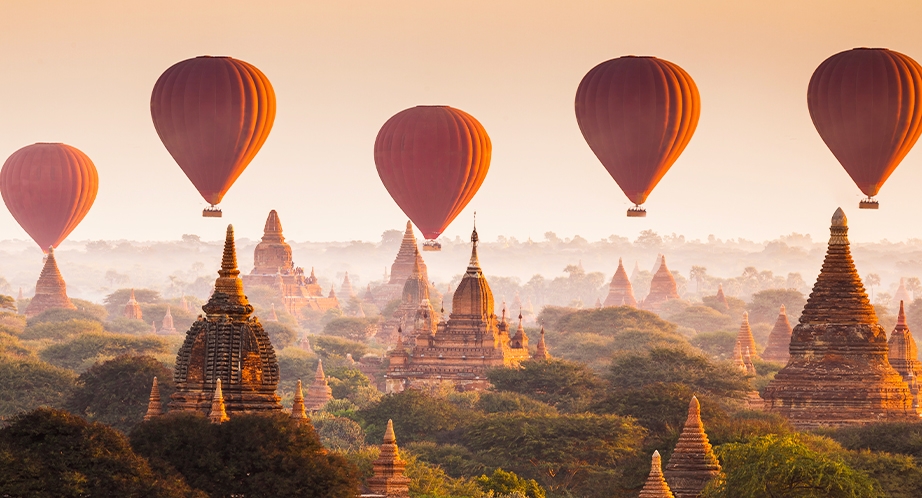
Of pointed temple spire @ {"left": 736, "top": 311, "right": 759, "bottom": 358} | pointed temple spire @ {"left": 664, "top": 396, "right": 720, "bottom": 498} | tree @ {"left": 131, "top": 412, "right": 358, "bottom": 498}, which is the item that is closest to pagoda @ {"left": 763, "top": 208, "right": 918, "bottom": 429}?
pointed temple spire @ {"left": 664, "top": 396, "right": 720, "bottom": 498}

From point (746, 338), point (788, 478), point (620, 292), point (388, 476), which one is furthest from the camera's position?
point (620, 292)

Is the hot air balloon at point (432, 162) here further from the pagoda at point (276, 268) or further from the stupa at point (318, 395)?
the pagoda at point (276, 268)

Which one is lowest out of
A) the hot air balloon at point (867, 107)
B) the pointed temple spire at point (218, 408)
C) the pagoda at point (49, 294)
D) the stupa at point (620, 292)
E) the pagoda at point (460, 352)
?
the pointed temple spire at point (218, 408)

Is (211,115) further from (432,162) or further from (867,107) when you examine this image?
(867,107)

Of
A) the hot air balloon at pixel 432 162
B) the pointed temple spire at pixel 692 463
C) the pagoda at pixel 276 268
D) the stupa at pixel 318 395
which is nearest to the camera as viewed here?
the pointed temple spire at pixel 692 463

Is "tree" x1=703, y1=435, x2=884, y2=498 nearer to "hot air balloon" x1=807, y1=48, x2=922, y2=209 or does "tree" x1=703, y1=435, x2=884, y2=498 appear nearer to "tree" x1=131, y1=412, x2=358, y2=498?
"tree" x1=131, y1=412, x2=358, y2=498

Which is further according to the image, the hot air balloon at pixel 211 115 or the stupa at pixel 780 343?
the stupa at pixel 780 343

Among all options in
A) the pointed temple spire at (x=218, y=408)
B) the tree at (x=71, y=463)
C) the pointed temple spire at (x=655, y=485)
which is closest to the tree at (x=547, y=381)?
the pointed temple spire at (x=218, y=408)

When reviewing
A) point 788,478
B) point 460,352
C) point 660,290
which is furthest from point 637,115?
point 660,290
